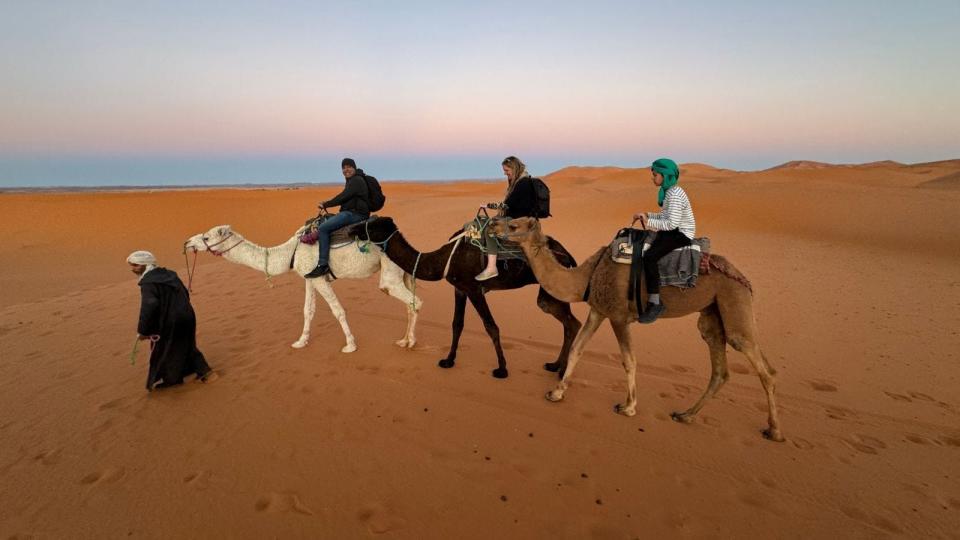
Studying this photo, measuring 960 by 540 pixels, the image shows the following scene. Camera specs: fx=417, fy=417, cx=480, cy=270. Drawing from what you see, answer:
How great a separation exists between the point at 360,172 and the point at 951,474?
7.29m

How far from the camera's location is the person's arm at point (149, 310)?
15.1 ft

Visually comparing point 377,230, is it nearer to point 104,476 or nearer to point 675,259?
point 104,476

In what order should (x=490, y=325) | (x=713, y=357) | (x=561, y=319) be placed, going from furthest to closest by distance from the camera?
(x=561, y=319), (x=490, y=325), (x=713, y=357)

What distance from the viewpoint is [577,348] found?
4.83 m

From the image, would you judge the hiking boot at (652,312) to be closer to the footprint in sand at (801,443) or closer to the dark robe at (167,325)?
the footprint in sand at (801,443)

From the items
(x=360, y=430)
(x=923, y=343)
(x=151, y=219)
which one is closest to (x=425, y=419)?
(x=360, y=430)

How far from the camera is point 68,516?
3254 mm

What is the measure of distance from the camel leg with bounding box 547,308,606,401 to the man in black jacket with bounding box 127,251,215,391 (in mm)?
4383

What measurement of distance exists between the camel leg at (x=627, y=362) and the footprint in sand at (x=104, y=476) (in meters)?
4.82

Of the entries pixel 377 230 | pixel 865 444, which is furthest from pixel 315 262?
pixel 865 444

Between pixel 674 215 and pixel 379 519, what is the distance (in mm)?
3626

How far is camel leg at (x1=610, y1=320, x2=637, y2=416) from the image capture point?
4.43m

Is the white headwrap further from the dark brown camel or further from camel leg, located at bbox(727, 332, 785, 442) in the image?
camel leg, located at bbox(727, 332, 785, 442)

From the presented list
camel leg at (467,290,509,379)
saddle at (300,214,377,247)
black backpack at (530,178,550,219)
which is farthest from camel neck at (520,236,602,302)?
saddle at (300,214,377,247)
